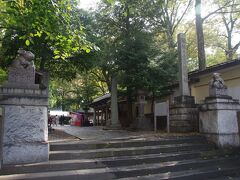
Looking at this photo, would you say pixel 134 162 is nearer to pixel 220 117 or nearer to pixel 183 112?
pixel 220 117

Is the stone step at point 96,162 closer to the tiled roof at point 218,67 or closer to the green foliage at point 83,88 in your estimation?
the tiled roof at point 218,67

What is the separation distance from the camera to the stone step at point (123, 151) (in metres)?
6.55

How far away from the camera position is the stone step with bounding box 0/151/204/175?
225 inches

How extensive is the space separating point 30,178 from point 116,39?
638 inches

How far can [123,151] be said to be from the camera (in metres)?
7.16

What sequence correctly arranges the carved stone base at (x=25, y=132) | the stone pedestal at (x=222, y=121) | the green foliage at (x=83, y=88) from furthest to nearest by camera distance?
the green foliage at (x=83, y=88) → the stone pedestal at (x=222, y=121) → the carved stone base at (x=25, y=132)

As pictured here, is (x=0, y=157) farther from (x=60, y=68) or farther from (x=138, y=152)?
(x=60, y=68)

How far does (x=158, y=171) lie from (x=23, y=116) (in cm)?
389

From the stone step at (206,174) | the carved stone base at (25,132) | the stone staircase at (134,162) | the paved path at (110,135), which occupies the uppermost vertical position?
the carved stone base at (25,132)

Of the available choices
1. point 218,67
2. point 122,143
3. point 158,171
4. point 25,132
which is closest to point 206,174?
point 158,171

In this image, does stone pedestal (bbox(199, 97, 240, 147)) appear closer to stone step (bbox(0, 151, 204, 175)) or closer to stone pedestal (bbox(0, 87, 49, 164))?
stone step (bbox(0, 151, 204, 175))

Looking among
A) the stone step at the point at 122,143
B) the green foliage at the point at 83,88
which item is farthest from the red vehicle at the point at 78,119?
the stone step at the point at 122,143

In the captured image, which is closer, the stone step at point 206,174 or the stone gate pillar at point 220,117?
the stone step at point 206,174

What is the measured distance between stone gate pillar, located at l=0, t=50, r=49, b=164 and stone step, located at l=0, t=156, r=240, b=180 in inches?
28.3
